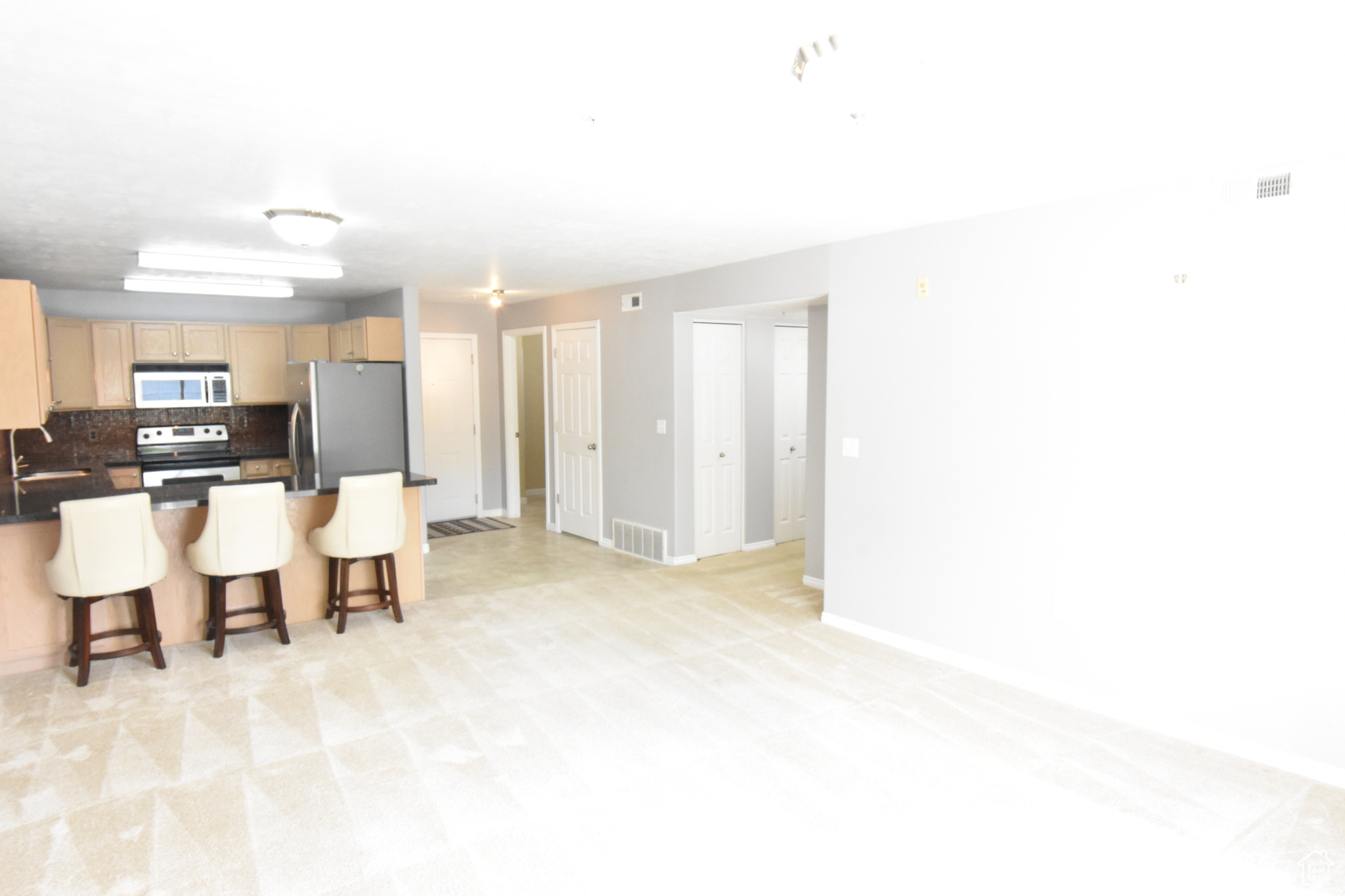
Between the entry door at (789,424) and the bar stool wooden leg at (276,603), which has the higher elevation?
the entry door at (789,424)

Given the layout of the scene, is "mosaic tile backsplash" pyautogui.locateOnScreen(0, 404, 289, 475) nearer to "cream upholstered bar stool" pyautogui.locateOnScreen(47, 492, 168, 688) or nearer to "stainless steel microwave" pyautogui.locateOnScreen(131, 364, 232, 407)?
"stainless steel microwave" pyautogui.locateOnScreen(131, 364, 232, 407)

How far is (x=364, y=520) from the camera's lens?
439 cm

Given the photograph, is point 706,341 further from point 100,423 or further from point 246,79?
point 100,423

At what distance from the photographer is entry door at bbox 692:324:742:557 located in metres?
6.01

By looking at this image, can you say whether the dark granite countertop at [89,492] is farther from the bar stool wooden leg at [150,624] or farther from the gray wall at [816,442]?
the gray wall at [816,442]

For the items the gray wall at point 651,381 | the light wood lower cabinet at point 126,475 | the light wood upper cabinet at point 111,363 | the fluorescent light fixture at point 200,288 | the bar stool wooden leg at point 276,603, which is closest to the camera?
the bar stool wooden leg at point 276,603

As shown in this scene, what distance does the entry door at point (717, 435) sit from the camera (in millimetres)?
6012

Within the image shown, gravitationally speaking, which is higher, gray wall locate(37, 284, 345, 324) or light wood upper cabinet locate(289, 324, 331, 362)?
gray wall locate(37, 284, 345, 324)

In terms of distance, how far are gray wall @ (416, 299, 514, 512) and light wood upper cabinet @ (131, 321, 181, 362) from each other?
94.1 inches

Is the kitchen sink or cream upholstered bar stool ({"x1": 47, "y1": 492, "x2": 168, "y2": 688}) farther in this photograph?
the kitchen sink

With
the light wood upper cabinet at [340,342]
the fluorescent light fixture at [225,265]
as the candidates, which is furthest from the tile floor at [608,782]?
the light wood upper cabinet at [340,342]

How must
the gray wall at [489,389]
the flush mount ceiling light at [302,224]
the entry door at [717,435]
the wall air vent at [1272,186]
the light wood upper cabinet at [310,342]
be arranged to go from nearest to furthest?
1. the wall air vent at [1272,186]
2. the flush mount ceiling light at [302,224]
3. the entry door at [717,435]
4. the light wood upper cabinet at [310,342]
5. the gray wall at [489,389]

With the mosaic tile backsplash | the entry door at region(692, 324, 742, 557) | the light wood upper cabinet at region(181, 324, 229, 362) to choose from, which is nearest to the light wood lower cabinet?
the mosaic tile backsplash

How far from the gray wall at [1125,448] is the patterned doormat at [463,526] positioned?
4.40 metres
